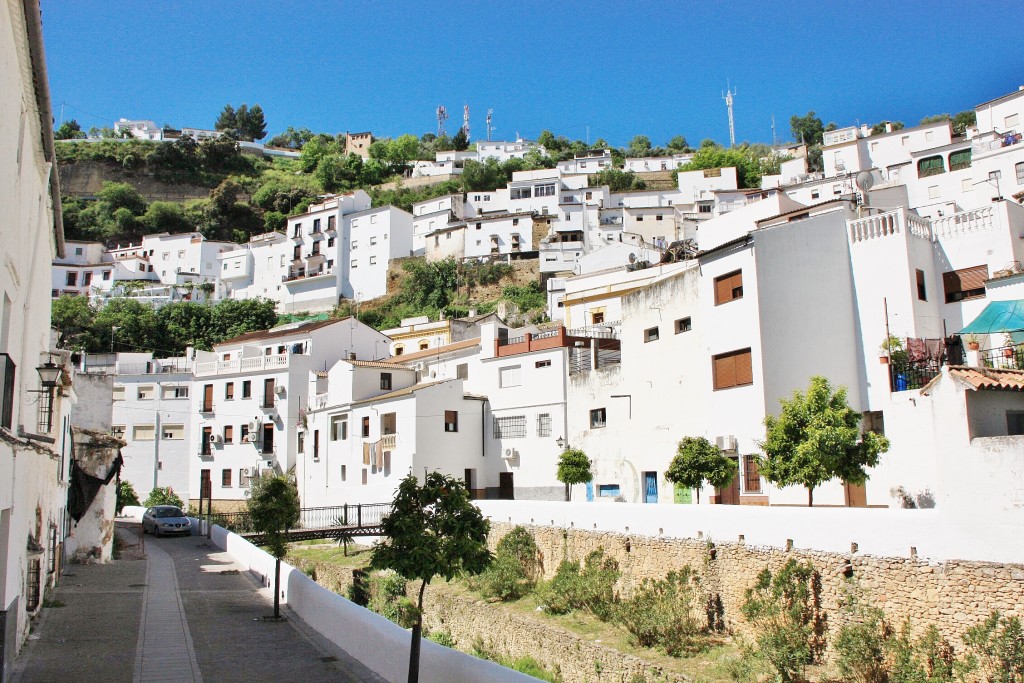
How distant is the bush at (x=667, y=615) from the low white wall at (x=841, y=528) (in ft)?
3.91

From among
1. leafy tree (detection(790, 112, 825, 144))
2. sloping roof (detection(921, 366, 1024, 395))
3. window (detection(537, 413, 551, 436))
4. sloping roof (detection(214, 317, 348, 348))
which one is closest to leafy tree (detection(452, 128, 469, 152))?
leafy tree (detection(790, 112, 825, 144))

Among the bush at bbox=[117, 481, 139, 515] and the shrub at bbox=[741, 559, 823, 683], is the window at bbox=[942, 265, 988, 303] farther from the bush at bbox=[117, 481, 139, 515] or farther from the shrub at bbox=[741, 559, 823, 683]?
the bush at bbox=[117, 481, 139, 515]


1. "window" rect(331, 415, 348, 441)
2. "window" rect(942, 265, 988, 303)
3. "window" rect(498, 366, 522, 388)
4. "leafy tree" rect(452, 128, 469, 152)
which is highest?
"leafy tree" rect(452, 128, 469, 152)

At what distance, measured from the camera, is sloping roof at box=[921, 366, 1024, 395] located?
13.6 meters

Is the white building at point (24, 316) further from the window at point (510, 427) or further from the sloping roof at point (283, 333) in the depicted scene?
the sloping roof at point (283, 333)

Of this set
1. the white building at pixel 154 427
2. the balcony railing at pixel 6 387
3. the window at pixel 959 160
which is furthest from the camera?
the white building at pixel 154 427

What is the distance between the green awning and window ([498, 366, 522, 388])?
63.1 ft

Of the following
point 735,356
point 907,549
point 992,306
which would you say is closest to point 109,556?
point 735,356

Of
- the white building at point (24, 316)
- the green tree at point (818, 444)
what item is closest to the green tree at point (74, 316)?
the white building at point (24, 316)

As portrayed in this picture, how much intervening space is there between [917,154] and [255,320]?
5645 centimetres

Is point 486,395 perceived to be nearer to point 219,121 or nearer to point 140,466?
point 140,466

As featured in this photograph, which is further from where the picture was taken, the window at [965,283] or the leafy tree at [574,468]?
the leafy tree at [574,468]

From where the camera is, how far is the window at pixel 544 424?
1353 inches

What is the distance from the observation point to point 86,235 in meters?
100
